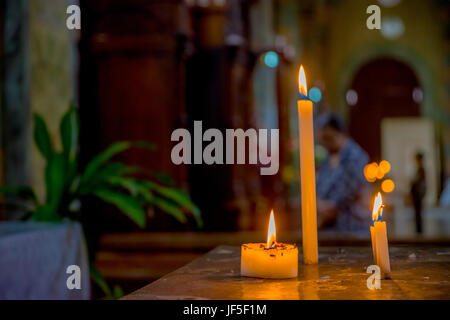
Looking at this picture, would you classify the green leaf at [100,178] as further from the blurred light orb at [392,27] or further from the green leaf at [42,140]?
Answer: the blurred light orb at [392,27]

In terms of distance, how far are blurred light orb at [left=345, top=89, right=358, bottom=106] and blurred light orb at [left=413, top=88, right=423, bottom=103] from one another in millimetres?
1526

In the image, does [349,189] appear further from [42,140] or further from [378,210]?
[378,210]

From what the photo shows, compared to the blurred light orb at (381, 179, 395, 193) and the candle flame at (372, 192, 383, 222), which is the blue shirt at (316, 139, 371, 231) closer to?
the blurred light orb at (381, 179, 395, 193)

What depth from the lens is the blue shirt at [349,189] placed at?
377cm

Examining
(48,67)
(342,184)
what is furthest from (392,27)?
(48,67)

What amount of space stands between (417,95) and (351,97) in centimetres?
180

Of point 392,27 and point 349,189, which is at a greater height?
point 392,27

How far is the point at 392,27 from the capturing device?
50.2 feet

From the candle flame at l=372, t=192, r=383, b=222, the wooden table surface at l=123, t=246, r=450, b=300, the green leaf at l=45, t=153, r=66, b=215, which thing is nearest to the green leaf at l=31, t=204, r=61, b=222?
the green leaf at l=45, t=153, r=66, b=215

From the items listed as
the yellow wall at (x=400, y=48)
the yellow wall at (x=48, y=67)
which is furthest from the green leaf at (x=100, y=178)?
the yellow wall at (x=400, y=48)

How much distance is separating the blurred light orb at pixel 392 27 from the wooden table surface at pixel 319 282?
14.9 meters

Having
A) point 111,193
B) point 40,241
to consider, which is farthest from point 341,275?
point 111,193

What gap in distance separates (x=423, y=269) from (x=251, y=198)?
17.9 ft
